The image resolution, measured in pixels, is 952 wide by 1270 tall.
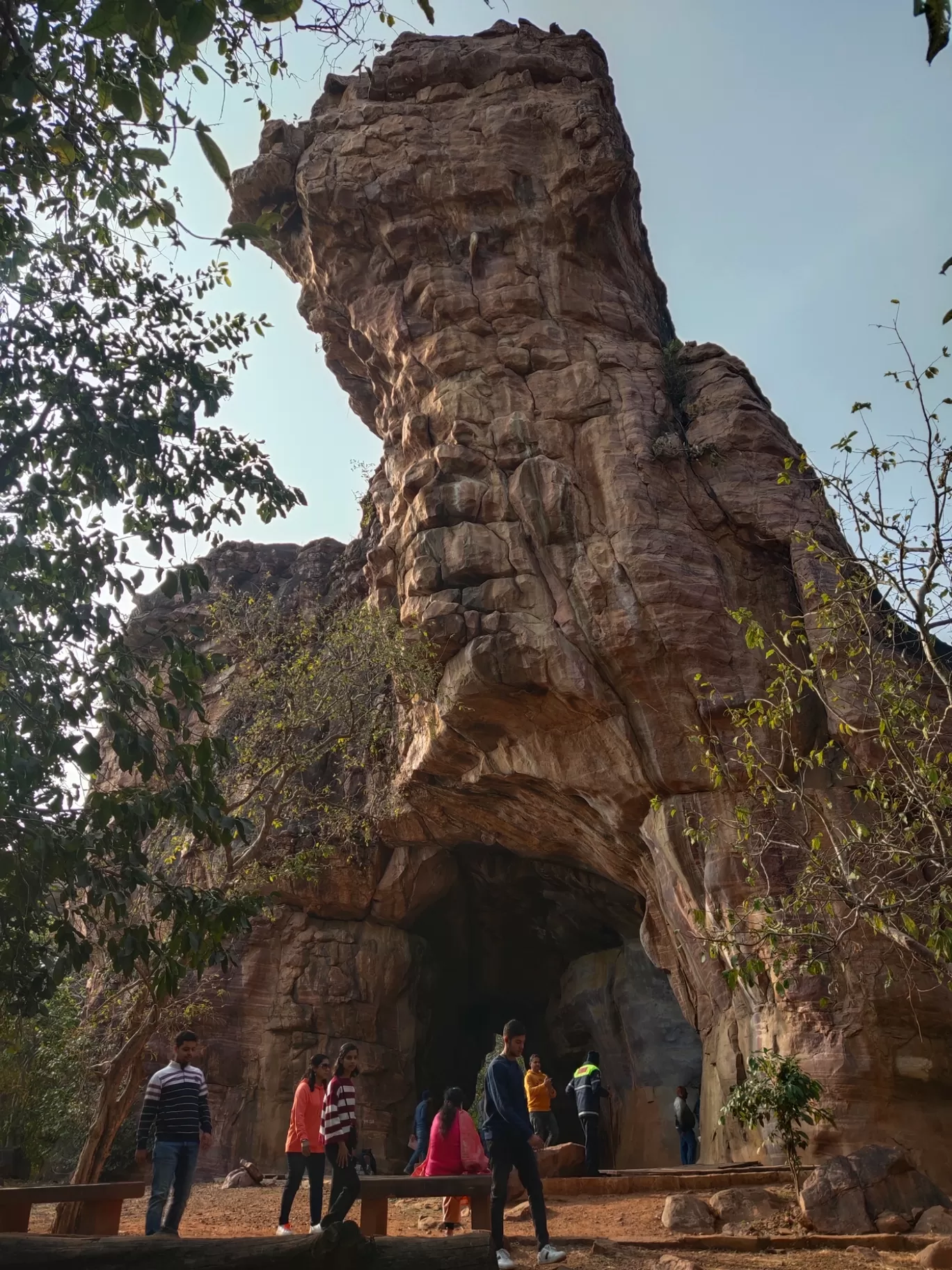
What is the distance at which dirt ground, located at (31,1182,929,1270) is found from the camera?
23.3 feet

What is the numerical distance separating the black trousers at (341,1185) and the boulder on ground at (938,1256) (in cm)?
431

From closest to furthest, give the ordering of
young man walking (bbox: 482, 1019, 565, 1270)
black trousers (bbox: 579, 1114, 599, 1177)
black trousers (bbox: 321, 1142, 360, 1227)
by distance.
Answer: black trousers (bbox: 321, 1142, 360, 1227) < young man walking (bbox: 482, 1019, 565, 1270) < black trousers (bbox: 579, 1114, 599, 1177)

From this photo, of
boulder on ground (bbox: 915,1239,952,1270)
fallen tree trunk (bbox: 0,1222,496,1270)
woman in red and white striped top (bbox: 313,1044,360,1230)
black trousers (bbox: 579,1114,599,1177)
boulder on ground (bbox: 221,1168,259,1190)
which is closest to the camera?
fallen tree trunk (bbox: 0,1222,496,1270)

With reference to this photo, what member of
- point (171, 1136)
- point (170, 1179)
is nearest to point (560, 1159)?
point (170, 1179)

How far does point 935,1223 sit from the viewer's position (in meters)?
8.20

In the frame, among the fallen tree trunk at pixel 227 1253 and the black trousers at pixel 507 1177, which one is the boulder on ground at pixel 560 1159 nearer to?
the black trousers at pixel 507 1177

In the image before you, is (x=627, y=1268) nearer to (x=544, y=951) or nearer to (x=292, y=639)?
(x=292, y=639)

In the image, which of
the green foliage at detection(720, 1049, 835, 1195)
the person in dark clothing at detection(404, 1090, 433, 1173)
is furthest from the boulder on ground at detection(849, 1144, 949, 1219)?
the person in dark clothing at detection(404, 1090, 433, 1173)

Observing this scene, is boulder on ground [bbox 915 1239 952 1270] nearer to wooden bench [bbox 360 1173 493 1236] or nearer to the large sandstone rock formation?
wooden bench [bbox 360 1173 493 1236]

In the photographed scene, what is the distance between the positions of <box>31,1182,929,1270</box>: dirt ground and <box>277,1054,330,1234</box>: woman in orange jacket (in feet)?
2.20

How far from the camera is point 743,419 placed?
17.6 m

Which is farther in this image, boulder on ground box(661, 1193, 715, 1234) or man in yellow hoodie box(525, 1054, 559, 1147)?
man in yellow hoodie box(525, 1054, 559, 1147)

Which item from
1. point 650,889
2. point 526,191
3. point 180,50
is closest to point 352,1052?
point 180,50

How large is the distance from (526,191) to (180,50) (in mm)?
17584
